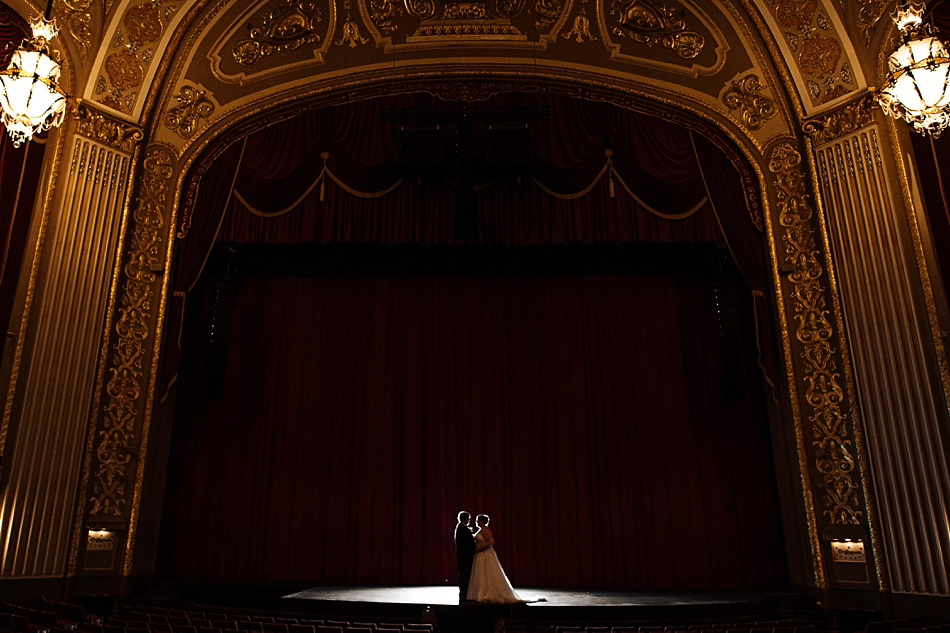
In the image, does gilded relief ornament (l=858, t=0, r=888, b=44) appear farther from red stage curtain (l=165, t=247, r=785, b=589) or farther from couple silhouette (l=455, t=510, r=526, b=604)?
couple silhouette (l=455, t=510, r=526, b=604)

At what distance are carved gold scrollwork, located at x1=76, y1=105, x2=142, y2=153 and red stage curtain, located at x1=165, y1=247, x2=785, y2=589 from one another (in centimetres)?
266

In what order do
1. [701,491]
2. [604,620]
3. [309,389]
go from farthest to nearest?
[309,389] < [701,491] < [604,620]

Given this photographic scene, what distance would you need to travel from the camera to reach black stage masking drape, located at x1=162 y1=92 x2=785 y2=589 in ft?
29.3

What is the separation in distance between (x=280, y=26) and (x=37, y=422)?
5.10 metres

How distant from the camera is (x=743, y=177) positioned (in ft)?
28.0

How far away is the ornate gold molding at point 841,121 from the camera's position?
7.38 m

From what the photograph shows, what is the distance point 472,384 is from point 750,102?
16.3 ft

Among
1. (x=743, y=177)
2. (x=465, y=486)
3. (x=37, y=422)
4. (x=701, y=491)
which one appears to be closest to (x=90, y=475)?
(x=37, y=422)

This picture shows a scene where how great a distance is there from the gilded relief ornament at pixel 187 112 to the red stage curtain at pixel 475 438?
7.65 ft

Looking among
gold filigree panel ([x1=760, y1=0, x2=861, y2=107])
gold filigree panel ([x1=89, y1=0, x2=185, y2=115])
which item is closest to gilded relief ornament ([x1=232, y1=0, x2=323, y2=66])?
gold filigree panel ([x1=89, y1=0, x2=185, y2=115])

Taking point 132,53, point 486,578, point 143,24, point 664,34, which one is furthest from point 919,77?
point 132,53

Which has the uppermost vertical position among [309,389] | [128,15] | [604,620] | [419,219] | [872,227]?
[128,15]

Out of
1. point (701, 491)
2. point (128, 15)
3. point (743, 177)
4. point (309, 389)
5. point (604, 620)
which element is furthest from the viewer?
point (309, 389)

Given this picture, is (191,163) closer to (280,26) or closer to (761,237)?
(280,26)
